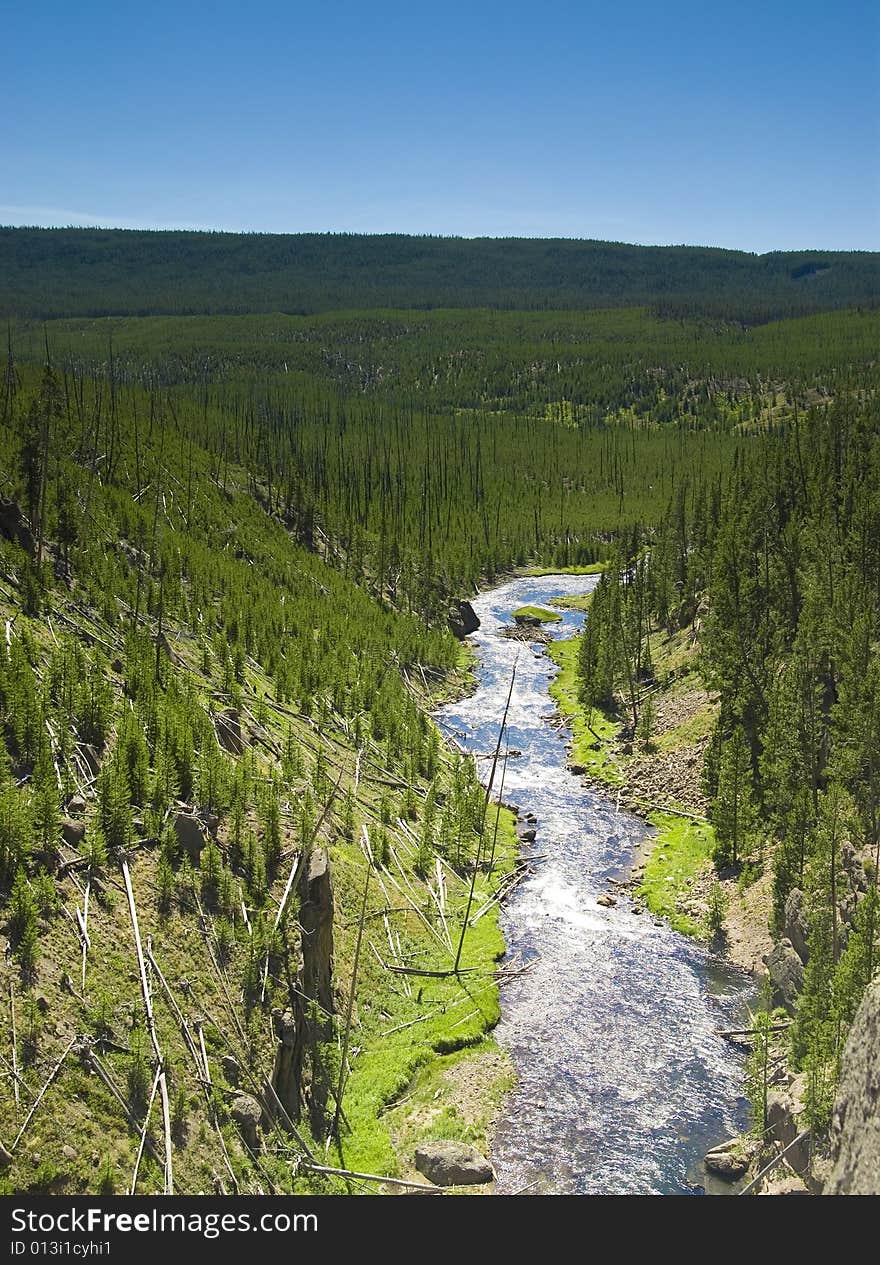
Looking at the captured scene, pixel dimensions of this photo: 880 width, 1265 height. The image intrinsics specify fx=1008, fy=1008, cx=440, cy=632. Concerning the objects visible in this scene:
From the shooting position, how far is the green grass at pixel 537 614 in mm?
116750

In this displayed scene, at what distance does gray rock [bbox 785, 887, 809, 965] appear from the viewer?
3915 cm

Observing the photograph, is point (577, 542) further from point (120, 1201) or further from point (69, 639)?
point (120, 1201)

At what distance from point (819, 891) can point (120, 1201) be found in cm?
2867

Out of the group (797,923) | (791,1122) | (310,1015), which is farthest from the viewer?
(797,923)

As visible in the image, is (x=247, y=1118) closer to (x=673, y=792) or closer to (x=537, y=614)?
(x=673, y=792)

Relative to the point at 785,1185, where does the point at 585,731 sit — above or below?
below

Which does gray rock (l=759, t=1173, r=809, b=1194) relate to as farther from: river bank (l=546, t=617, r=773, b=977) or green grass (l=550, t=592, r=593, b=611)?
green grass (l=550, t=592, r=593, b=611)

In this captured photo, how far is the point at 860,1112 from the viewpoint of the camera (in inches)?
815

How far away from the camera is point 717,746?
58.7m

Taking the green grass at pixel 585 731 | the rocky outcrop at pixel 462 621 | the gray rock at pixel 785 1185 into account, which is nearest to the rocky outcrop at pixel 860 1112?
the gray rock at pixel 785 1185

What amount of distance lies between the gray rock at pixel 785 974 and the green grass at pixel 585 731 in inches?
971

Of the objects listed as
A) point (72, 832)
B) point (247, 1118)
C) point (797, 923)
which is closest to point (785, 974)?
point (797, 923)

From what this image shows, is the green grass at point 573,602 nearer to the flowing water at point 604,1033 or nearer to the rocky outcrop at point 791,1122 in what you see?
the flowing water at point 604,1033

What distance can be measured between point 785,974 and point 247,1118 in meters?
22.2
